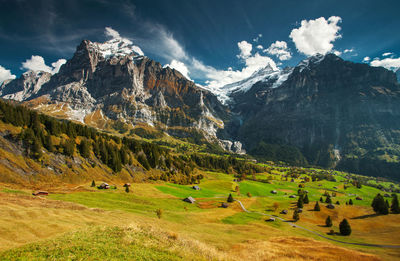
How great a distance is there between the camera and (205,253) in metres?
23.0

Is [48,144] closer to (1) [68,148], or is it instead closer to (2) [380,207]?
(1) [68,148]

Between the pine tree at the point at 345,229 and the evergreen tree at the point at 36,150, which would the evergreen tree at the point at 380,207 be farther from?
the evergreen tree at the point at 36,150

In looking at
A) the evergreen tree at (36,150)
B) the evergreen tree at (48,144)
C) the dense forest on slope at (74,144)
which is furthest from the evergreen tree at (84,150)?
the evergreen tree at (36,150)

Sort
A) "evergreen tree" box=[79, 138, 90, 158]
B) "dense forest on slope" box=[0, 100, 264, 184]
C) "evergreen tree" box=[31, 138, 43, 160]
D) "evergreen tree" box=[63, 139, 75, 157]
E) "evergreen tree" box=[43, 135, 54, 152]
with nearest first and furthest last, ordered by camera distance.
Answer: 1. "evergreen tree" box=[31, 138, 43, 160]
2. "dense forest on slope" box=[0, 100, 264, 184]
3. "evergreen tree" box=[43, 135, 54, 152]
4. "evergreen tree" box=[63, 139, 75, 157]
5. "evergreen tree" box=[79, 138, 90, 158]

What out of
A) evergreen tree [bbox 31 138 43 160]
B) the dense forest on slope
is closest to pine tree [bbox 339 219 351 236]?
the dense forest on slope

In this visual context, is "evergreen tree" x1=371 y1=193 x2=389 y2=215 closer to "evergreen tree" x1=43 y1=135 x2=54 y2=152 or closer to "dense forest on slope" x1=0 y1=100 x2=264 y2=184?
"dense forest on slope" x1=0 y1=100 x2=264 y2=184

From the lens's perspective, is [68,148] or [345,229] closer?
[345,229]

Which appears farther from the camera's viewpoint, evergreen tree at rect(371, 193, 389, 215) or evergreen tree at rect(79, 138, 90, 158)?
evergreen tree at rect(79, 138, 90, 158)

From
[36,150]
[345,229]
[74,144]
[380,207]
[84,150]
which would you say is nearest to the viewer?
[345,229]

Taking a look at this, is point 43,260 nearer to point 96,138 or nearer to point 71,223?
point 71,223

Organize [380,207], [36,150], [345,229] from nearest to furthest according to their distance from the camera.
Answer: [345,229] < [36,150] < [380,207]

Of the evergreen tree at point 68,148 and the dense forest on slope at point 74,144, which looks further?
the evergreen tree at point 68,148

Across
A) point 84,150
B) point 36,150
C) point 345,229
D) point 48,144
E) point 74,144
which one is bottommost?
point 345,229

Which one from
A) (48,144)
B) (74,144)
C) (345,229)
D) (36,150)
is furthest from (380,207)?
(48,144)
